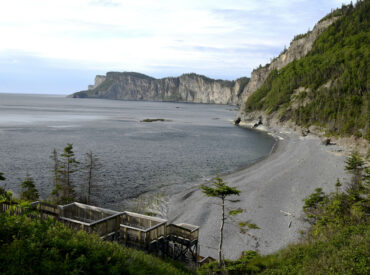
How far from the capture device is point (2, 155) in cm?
4869

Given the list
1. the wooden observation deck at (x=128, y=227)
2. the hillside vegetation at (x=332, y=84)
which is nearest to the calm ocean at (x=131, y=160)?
the wooden observation deck at (x=128, y=227)

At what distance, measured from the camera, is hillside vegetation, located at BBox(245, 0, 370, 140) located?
78.8 m

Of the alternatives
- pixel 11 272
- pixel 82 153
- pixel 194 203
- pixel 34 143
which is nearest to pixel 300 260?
pixel 11 272

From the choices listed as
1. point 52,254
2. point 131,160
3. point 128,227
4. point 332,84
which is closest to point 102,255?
point 52,254

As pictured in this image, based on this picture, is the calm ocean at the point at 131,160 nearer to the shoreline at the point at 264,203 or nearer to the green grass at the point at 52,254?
the shoreline at the point at 264,203

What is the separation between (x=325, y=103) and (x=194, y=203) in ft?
252

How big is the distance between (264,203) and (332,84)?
84368 mm

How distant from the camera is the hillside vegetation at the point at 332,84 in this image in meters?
78.8

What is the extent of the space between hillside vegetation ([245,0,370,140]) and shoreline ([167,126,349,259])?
22.5m

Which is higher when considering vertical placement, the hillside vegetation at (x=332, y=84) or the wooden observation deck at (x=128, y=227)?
the hillside vegetation at (x=332, y=84)

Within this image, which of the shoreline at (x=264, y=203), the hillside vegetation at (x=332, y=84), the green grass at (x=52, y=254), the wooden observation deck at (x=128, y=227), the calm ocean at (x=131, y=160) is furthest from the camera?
the hillside vegetation at (x=332, y=84)

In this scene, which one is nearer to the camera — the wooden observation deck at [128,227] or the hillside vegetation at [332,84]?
the wooden observation deck at [128,227]

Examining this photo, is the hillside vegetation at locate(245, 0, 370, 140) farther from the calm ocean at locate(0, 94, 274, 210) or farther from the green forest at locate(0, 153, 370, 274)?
the green forest at locate(0, 153, 370, 274)

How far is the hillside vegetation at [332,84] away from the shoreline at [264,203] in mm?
22471
